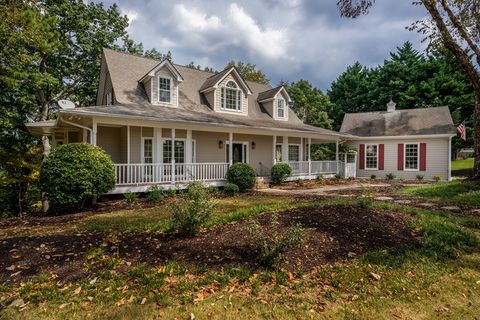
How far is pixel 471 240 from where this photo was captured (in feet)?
16.7

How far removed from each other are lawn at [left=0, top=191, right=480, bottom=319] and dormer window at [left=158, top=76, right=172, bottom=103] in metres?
10.2

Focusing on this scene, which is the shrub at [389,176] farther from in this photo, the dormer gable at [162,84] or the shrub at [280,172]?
the dormer gable at [162,84]

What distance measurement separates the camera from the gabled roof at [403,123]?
19422 millimetres

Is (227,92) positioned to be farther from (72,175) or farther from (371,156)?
(371,156)

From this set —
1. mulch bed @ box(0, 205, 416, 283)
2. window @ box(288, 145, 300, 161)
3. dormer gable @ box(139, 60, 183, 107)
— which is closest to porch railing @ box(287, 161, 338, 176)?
window @ box(288, 145, 300, 161)

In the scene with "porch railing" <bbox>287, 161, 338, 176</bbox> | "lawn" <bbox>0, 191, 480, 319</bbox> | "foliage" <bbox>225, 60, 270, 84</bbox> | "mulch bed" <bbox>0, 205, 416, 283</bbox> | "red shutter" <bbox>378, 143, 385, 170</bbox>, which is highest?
"foliage" <bbox>225, 60, 270, 84</bbox>

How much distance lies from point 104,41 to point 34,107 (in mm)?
6675

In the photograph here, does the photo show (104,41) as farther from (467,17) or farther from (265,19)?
(467,17)

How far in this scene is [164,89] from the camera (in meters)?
14.1

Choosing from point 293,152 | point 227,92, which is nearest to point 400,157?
point 293,152

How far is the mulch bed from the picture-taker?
4.06 metres

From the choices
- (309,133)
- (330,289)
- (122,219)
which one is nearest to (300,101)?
(309,133)

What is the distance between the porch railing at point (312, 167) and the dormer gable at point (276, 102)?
3657mm

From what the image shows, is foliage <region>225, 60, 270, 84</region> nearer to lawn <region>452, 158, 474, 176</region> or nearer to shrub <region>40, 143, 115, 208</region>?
lawn <region>452, 158, 474, 176</region>
